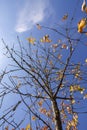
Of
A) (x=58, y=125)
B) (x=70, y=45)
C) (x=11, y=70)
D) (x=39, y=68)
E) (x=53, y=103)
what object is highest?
(x=70, y=45)

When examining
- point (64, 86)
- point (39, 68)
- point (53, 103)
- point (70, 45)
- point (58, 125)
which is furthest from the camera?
point (64, 86)

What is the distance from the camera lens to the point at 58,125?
526cm

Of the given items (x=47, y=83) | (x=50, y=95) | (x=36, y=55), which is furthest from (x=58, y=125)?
(x=36, y=55)

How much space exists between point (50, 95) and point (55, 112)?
60 centimetres

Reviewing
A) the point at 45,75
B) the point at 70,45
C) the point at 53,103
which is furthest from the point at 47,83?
the point at 70,45

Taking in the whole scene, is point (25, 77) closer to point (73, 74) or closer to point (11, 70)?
point (11, 70)

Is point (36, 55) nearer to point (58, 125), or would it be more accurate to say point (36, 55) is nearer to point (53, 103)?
point (53, 103)

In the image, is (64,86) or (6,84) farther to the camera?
(64,86)

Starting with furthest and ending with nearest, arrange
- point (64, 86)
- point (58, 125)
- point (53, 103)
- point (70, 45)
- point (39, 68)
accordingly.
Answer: point (64, 86)
point (39, 68)
point (70, 45)
point (53, 103)
point (58, 125)

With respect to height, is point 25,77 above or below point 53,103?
above

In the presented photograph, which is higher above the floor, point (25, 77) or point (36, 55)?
point (36, 55)

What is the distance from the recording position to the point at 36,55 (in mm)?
7039

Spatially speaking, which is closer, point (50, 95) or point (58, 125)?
point (58, 125)

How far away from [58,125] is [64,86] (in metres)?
2.11
